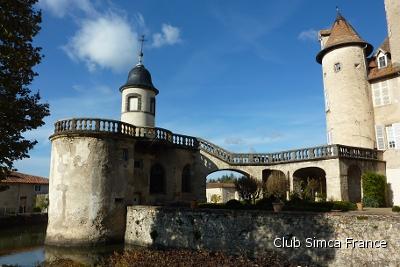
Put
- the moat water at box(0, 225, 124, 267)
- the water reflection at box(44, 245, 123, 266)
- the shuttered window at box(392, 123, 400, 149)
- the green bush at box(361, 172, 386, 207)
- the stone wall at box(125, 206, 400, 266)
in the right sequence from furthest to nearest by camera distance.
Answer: the shuttered window at box(392, 123, 400, 149), the green bush at box(361, 172, 386, 207), the water reflection at box(44, 245, 123, 266), the moat water at box(0, 225, 124, 267), the stone wall at box(125, 206, 400, 266)

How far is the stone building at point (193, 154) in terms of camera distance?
A: 65.5 ft

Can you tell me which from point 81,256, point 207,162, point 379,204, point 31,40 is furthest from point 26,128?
point 379,204

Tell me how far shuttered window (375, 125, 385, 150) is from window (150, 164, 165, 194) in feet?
53.8

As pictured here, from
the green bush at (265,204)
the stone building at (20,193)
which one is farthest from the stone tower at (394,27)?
the stone building at (20,193)

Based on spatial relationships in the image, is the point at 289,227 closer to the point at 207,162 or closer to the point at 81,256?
the point at 81,256

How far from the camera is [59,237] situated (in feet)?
64.2

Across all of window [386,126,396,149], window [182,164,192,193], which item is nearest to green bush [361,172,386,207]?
window [386,126,396,149]

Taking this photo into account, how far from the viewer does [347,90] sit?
26578 mm

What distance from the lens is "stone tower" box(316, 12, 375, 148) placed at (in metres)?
25.9

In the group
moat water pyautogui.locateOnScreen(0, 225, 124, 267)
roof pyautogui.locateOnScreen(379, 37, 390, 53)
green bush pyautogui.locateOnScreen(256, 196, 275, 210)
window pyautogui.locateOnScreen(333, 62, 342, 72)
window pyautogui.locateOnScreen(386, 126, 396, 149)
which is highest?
roof pyautogui.locateOnScreen(379, 37, 390, 53)

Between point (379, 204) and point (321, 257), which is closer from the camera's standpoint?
point (321, 257)

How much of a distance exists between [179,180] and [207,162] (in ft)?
9.45

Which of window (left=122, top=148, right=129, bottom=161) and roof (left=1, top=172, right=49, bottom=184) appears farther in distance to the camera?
roof (left=1, top=172, right=49, bottom=184)

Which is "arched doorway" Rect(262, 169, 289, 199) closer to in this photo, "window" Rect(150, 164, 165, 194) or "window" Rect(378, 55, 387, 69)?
"window" Rect(150, 164, 165, 194)
